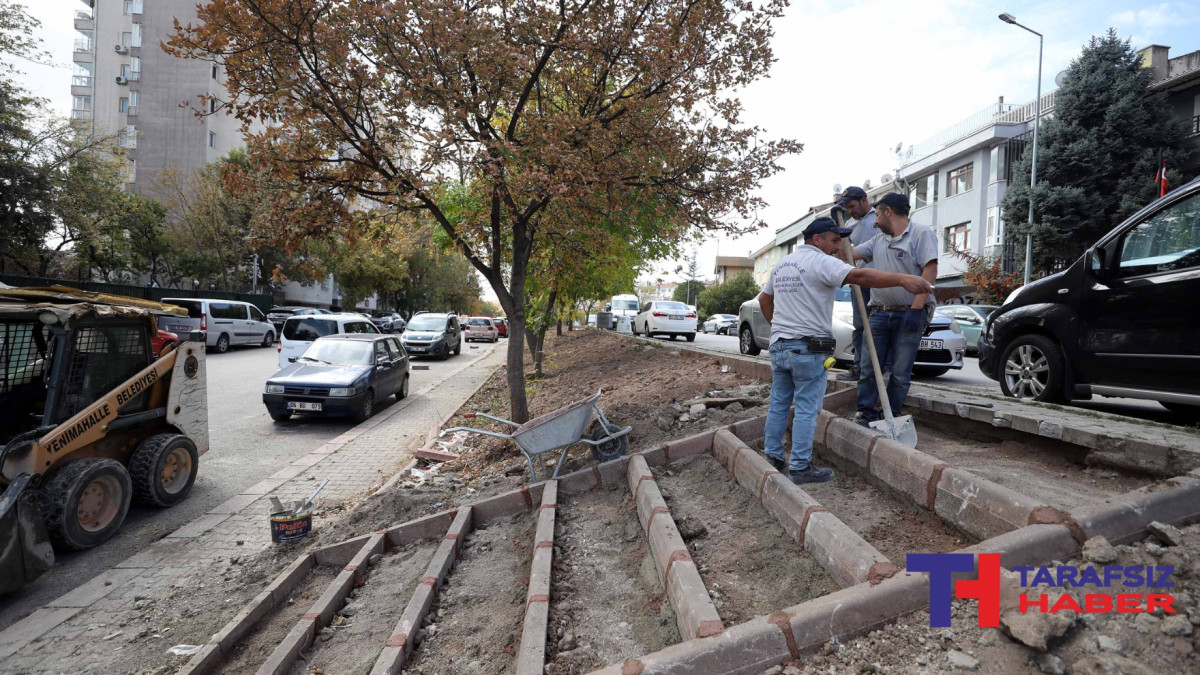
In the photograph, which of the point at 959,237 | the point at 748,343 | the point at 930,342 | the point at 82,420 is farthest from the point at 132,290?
the point at 959,237

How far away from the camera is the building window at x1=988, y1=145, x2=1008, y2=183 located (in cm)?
2591

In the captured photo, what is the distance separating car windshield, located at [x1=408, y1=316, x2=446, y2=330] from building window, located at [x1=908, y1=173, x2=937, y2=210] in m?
25.1

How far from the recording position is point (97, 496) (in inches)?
194

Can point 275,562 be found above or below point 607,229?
below

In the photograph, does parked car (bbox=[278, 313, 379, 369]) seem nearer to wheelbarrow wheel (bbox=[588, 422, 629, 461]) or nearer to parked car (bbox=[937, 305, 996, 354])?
wheelbarrow wheel (bbox=[588, 422, 629, 461])

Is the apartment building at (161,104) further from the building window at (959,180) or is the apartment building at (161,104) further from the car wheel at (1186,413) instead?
the car wheel at (1186,413)

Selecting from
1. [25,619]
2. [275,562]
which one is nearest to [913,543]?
[275,562]

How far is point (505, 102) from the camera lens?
665 cm

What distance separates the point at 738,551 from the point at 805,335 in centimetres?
136

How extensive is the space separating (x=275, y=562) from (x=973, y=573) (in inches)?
179

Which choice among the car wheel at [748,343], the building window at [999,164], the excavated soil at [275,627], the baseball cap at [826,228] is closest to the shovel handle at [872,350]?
the baseball cap at [826,228]

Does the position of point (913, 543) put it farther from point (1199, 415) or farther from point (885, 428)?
point (1199, 415)

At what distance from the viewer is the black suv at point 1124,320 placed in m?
4.35

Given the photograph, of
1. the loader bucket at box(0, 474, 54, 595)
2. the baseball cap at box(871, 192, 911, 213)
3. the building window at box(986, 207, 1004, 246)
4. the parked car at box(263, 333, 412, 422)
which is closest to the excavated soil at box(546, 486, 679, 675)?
the baseball cap at box(871, 192, 911, 213)
